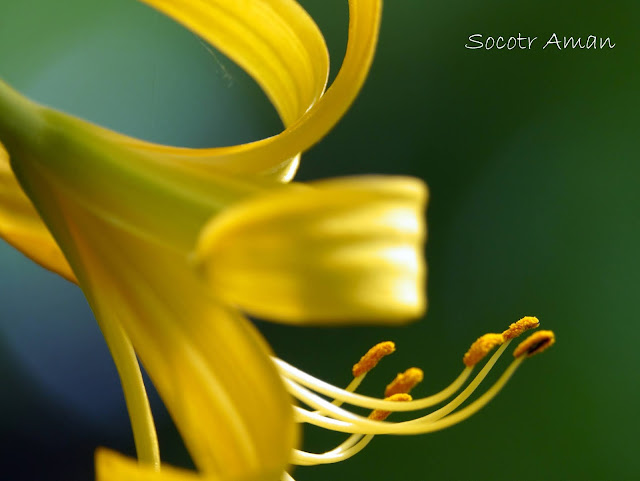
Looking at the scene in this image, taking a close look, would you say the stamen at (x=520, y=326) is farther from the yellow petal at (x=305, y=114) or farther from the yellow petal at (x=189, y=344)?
the yellow petal at (x=189, y=344)

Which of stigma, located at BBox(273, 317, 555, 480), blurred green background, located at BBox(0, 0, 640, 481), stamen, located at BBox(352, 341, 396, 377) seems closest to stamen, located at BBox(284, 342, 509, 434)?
stigma, located at BBox(273, 317, 555, 480)

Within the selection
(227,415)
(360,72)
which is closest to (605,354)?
(360,72)

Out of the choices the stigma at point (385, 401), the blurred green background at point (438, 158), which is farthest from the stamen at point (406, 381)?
the blurred green background at point (438, 158)

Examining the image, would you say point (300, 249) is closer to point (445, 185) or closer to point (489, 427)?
point (489, 427)

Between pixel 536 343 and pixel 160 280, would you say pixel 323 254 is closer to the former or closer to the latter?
pixel 160 280

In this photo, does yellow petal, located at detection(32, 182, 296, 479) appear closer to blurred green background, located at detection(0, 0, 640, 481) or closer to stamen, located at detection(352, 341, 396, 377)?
stamen, located at detection(352, 341, 396, 377)

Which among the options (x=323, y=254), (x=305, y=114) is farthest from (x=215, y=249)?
(x=305, y=114)
